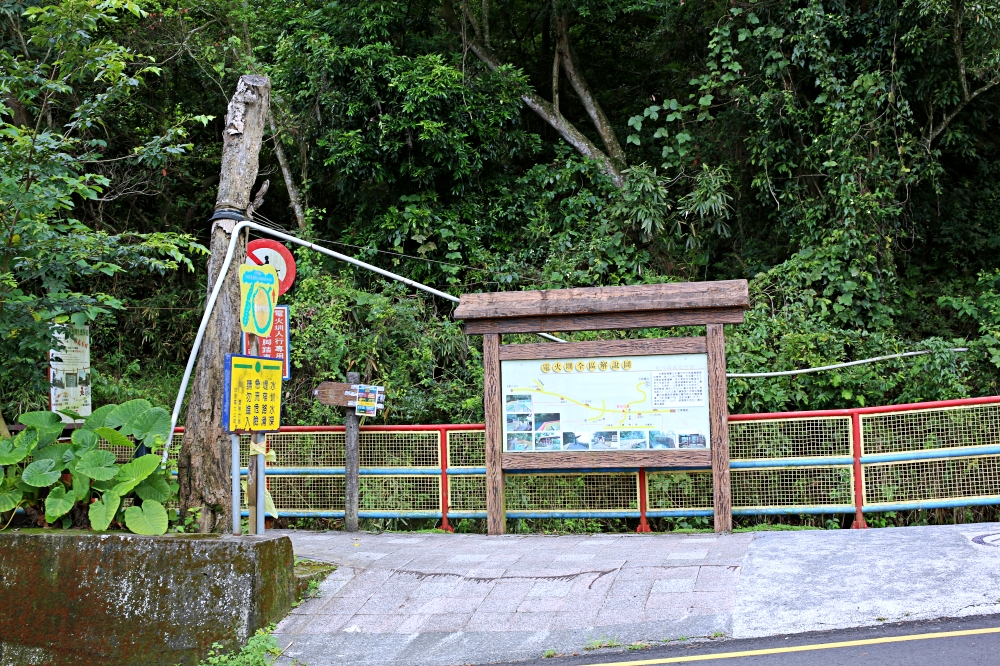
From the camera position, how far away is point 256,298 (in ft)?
24.4

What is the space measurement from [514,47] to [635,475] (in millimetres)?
11805

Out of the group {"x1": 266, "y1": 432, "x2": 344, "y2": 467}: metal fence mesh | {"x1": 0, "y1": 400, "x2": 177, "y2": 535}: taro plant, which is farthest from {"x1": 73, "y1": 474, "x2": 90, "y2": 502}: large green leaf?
{"x1": 266, "y1": 432, "x2": 344, "y2": 467}: metal fence mesh

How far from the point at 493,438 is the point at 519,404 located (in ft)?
1.56

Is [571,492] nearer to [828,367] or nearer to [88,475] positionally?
[828,367]

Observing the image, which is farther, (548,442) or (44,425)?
(548,442)

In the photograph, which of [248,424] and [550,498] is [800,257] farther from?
[248,424]

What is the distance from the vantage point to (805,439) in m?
9.25

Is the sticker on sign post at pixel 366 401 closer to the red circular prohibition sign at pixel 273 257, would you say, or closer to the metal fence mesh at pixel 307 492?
the metal fence mesh at pixel 307 492

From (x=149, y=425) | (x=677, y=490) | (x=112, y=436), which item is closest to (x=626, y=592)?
(x=677, y=490)

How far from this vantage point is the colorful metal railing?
8938 millimetres

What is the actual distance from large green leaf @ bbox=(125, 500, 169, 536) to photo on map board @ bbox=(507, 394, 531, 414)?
378cm

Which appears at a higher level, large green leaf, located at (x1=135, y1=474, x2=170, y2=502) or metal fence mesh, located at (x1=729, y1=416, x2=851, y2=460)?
metal fence mesh, located at (x1=729, y1=416, x2=851, y2=460)

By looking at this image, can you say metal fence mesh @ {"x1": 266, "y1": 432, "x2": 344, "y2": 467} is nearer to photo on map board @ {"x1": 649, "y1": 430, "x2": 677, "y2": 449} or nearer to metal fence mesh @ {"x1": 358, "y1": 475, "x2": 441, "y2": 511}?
metal fence mesh @ {"x1": 358, "y1": 475, "x2": 441, "y2": 511}

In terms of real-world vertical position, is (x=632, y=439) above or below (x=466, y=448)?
above
